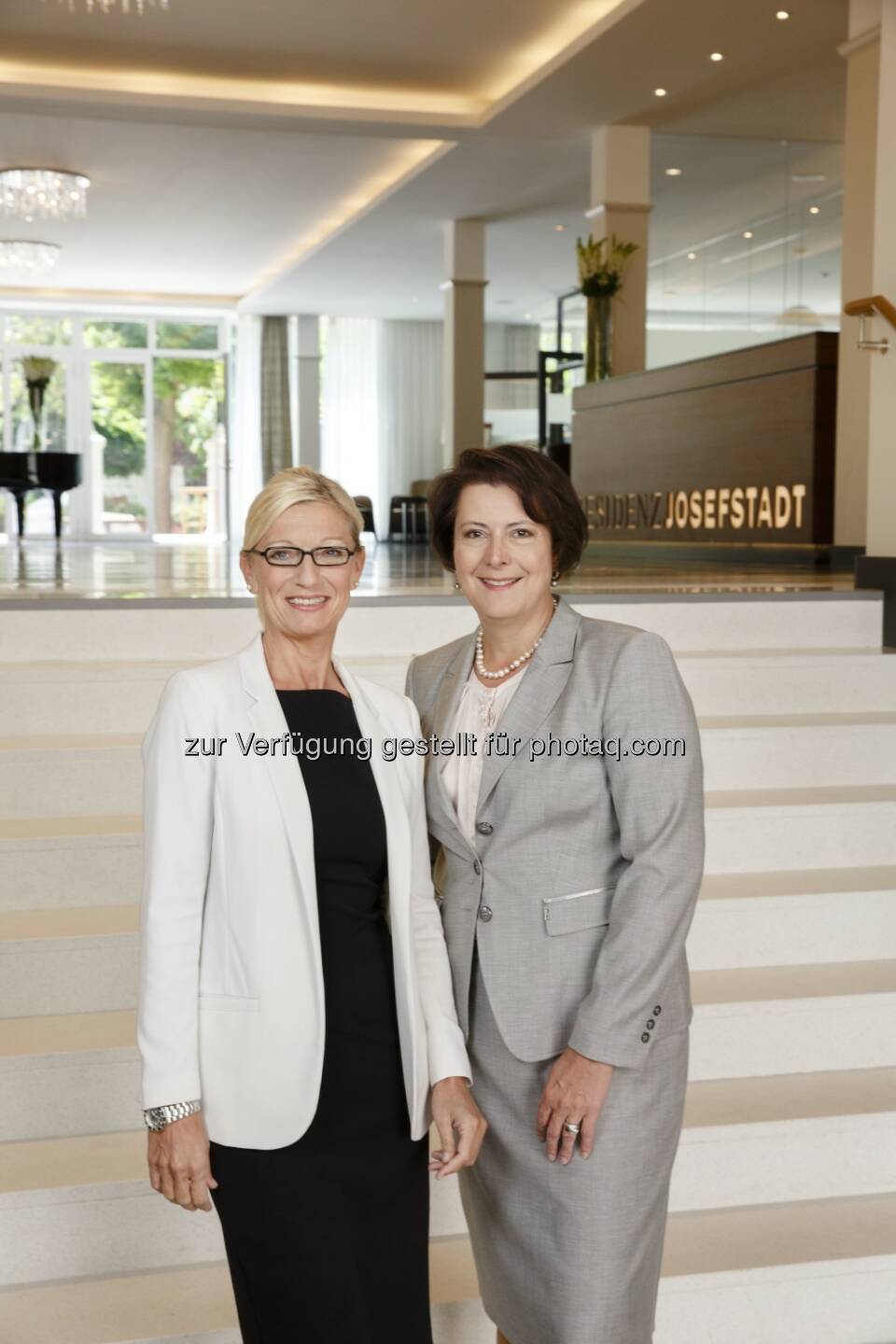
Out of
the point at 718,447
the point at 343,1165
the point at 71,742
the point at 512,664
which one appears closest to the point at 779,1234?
the point at 343,1165

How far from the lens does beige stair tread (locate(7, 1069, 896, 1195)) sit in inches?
103

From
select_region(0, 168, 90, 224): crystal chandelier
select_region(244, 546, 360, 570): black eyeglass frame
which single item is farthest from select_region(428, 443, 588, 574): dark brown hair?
select_region(0, 168, 90, 224): crystal chandelier

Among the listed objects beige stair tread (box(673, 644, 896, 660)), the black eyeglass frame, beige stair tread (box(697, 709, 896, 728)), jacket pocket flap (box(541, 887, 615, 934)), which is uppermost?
the black eyeglass frame

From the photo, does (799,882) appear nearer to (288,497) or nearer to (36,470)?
(288,497)

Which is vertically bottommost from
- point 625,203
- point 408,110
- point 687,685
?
point 687,685

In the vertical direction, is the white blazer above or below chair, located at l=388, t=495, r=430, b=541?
below

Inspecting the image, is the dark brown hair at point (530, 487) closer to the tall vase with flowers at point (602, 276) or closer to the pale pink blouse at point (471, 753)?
the pale pink blouse at point (471, 753)

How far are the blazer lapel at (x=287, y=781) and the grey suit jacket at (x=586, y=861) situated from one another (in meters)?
0.28

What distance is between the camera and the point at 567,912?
181 centimetres

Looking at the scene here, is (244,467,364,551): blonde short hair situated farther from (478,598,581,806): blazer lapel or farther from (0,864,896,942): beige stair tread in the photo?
(0,864,896,942): beige stair tread

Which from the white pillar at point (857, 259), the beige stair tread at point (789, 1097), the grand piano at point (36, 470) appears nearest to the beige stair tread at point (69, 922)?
the beige stair tread at point (789, 1097)

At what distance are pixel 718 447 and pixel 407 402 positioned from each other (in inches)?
494

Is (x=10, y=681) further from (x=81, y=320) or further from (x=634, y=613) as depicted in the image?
(x=81, y=320)

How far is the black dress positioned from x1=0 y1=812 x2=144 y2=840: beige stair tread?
1684mm
